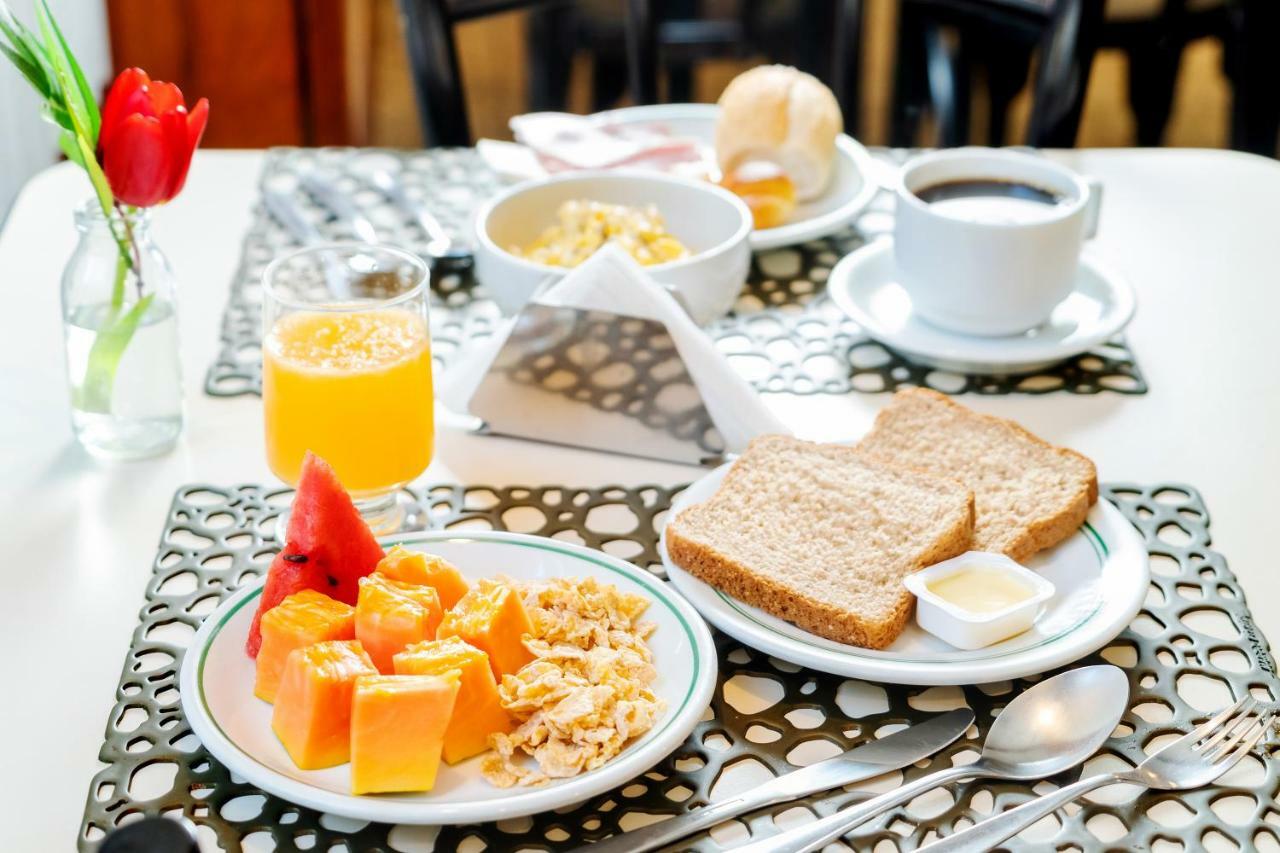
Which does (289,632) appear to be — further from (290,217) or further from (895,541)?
(290,217)

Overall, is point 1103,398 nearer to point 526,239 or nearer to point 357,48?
point 526,239

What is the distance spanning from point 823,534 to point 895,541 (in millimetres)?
53

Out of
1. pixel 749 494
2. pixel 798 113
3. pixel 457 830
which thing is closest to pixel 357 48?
pixel 798 113

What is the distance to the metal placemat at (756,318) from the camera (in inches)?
53.2

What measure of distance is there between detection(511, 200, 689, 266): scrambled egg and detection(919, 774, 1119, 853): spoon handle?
2.34 feet

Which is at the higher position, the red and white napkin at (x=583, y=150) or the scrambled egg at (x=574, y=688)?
the red and white napkin at (x=583, y=150)

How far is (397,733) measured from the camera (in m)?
0.78

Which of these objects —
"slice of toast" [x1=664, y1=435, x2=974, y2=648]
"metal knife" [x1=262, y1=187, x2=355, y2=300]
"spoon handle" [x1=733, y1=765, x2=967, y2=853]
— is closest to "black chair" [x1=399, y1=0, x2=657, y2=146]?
"metal knife" [x1=262, y1=187, x2=355, y2=300]

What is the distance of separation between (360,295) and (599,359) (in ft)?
0.67

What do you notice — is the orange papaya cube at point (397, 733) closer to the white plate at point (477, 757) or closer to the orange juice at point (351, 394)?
the white plate at point (477, 757)

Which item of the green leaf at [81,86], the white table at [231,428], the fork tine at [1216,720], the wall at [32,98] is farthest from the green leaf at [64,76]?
the wall at [32,98]

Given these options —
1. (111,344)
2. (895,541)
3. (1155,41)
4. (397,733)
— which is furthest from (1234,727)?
(1155,41)

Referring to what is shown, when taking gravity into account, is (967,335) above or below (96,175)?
below

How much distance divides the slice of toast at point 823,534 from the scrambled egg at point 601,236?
33 cm
